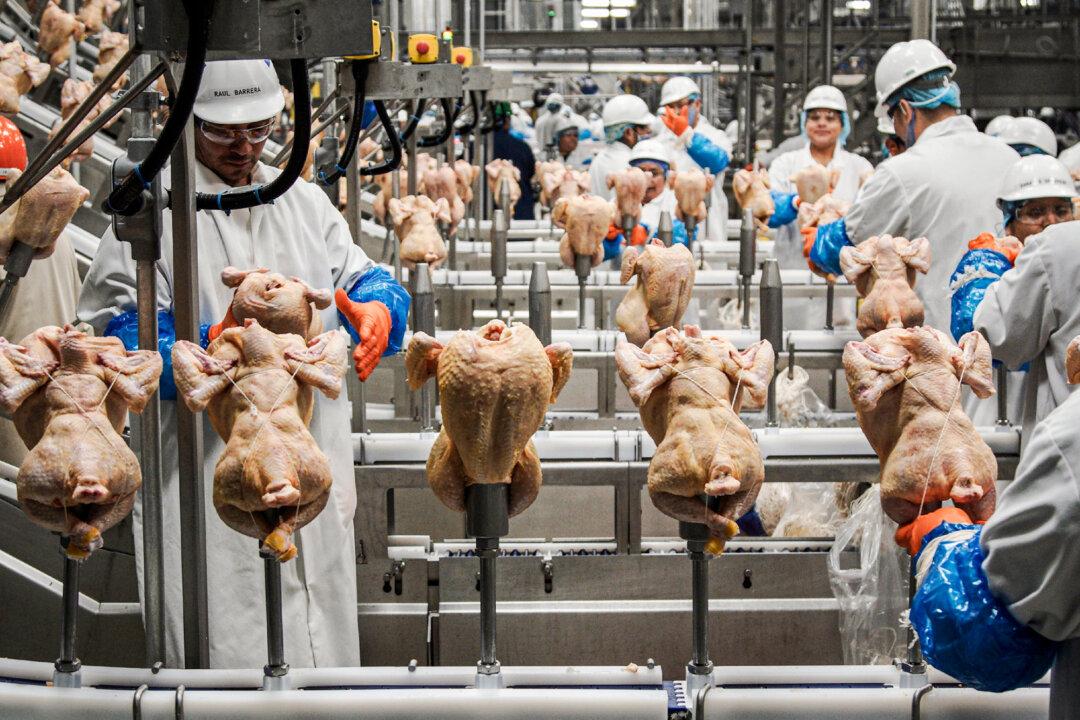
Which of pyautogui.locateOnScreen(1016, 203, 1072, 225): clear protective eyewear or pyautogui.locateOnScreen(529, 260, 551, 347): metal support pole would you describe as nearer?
pyautogui.locateOnScreen(529, 260, 551, 347): metal support pole

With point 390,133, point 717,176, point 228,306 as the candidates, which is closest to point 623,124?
point 717,176

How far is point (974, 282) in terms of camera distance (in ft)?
11.0

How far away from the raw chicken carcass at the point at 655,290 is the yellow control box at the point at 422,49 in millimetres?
821

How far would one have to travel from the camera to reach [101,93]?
1.79 metres

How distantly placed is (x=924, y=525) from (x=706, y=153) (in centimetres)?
560

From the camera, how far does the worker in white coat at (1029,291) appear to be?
2996 mm

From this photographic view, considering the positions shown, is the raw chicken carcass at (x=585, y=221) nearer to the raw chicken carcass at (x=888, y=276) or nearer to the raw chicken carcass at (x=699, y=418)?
the raw chicken carcass at (x=888, y=276)

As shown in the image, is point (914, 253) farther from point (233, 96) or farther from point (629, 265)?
point (233, 96)

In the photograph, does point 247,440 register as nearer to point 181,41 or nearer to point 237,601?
point 181,41

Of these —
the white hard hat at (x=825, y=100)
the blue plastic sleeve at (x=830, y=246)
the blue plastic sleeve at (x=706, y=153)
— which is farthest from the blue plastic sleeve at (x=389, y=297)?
the blue plastic sleeve at (x=706, y=153)

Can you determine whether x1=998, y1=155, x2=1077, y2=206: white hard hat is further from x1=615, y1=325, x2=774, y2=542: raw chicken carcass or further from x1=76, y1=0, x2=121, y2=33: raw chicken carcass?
x1=76, y1=0, x2=121, y2=33: raw chicken carcass

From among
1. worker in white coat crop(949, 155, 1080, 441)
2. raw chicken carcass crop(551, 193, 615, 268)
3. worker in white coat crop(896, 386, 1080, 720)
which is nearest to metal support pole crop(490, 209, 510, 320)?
raw chicken carcass crop(551, 193, 615, 268)

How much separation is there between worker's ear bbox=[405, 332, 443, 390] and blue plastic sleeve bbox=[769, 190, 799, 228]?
432 cm

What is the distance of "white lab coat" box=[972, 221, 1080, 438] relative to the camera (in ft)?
9.76
